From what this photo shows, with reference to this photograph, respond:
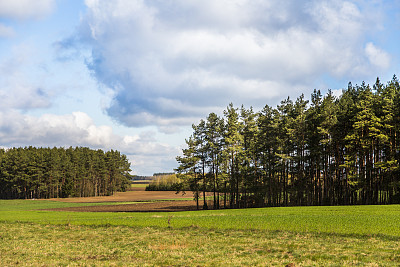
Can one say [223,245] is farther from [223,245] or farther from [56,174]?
[56,174]

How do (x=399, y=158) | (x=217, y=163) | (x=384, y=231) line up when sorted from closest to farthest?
(x=384, y=231), (x=399, y=158), (x=217, y=163)

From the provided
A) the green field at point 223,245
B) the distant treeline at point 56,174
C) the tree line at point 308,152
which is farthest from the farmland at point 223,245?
the distant treeline at point 56,174

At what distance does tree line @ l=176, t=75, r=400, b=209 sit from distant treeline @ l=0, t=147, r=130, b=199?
83.8m

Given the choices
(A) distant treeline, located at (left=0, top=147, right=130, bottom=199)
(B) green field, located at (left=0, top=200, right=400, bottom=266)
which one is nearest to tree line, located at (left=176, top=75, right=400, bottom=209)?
(B) green field, located at (left=0, top=200, right=400, bottom=266)

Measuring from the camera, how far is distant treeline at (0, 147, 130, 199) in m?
130

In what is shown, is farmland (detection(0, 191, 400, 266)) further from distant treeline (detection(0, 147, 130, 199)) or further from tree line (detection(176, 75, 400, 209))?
distant treeline (detection(0, 147, 130, 199))

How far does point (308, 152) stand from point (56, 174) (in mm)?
103658

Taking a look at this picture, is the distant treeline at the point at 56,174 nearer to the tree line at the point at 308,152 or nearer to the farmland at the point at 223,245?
the tree line at the point at 308,152

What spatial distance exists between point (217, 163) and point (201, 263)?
173 ft

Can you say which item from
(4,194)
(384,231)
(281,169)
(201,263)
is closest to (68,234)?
(201,263)

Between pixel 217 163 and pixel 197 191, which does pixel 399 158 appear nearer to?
pixel 217 163

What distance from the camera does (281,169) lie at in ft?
213

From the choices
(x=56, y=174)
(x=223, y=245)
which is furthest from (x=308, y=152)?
(x=56, y=174)

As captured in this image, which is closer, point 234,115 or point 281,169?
point 281,169
